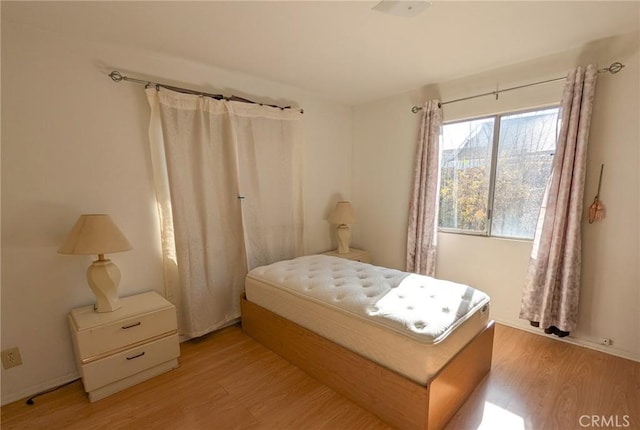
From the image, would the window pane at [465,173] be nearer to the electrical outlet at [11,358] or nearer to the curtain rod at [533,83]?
the curtain rod at [533,83]

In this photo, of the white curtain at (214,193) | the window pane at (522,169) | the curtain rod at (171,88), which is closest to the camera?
the curtain rod at (171,88)

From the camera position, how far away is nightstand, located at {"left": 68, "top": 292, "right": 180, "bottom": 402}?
1.72m

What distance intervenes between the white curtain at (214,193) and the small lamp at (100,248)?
17.2 inches

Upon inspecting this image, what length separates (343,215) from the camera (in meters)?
3.27

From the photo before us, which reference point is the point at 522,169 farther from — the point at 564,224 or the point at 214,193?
the point at 214,193

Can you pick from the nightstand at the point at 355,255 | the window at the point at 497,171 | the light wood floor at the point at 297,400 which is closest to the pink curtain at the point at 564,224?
the window at the point at 497,171

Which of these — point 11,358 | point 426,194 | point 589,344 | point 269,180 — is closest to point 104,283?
point 11,358

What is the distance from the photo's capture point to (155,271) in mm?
2264

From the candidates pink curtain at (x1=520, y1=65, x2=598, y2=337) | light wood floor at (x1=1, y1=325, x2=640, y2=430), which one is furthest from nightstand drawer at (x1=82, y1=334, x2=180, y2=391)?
→ pink curtain at (x1=520, y1=65, x2=598, y2=337)

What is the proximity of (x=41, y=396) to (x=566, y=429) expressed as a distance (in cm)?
312

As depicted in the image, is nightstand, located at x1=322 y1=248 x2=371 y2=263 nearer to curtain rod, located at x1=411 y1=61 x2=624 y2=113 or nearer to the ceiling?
curtain rod, located at x1=411 y1=61 x2=624 y2=113

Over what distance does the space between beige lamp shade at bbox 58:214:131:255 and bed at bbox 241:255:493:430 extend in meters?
1.07

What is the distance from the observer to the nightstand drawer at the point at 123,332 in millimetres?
1699

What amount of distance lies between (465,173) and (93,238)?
312cm
